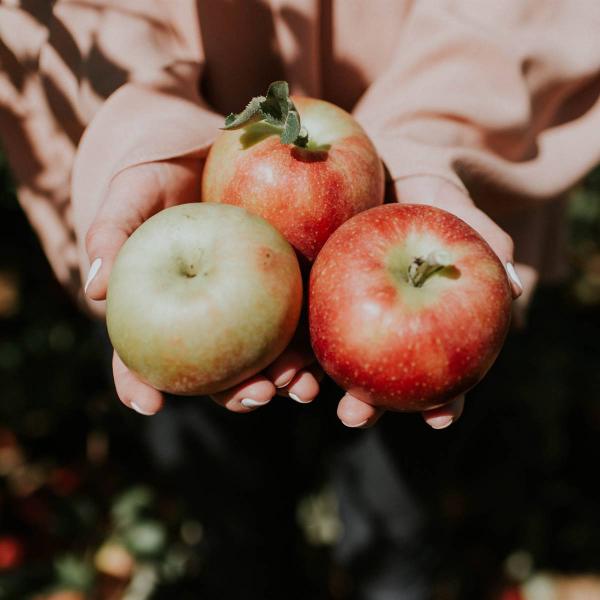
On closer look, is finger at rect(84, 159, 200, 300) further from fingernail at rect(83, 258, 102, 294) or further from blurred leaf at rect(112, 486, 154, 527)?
blurred leaf at rect(112, 486, 154, 527)

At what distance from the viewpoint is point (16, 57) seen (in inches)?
65.9

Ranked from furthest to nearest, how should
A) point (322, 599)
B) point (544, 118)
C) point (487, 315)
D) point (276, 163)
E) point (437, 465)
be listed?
point (322, 599)
point (437, 465)
point (544, 118)
point (276, 163)
point (487, 315)

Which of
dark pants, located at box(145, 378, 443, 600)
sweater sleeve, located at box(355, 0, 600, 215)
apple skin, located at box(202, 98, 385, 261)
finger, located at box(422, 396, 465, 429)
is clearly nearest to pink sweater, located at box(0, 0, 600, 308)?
sweater sleeve, located at box(355, 0, 600, 215)

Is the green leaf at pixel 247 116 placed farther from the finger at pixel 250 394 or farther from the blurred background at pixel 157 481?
the blurred background at pixel 157 481

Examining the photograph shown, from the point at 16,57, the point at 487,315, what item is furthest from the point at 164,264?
the point at 16,57

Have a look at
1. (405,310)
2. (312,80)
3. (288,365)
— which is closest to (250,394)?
(288,365)

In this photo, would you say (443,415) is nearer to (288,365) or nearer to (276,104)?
(288,365)

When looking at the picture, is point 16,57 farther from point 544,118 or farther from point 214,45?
point 544,118

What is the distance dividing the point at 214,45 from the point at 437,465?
141 centimetres

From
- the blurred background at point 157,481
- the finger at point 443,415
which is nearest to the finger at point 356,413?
the finger at point 443,415

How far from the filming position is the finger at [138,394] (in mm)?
1379

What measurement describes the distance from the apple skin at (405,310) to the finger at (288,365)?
0.28 ft

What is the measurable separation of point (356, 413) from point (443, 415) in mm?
182

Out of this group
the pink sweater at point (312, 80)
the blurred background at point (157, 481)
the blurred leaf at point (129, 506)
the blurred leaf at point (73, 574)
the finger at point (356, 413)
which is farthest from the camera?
the blurred leaf at point (129, 506)
